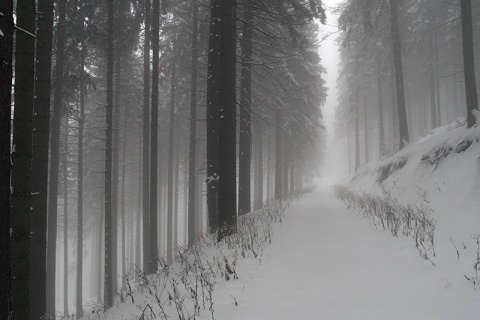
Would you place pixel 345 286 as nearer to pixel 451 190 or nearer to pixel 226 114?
pixel 226 114

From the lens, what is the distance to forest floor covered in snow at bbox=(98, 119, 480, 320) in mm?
3066

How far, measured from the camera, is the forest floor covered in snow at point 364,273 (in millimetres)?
3066

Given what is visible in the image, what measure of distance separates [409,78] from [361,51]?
7.10 m

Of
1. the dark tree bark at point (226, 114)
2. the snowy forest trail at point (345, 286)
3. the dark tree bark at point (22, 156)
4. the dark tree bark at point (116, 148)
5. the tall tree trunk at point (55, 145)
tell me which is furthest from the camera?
the dark tree bark at point (116, 148)

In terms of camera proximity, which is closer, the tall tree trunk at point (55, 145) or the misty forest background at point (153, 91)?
the misty forest background at point (153, 91)

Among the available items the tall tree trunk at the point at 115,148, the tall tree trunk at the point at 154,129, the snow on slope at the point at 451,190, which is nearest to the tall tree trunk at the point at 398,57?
the snow on slope at the point at 451,190

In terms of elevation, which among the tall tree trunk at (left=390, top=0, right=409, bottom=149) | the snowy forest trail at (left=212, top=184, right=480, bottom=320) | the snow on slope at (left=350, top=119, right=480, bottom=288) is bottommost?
the snowy forest trail at (left=212, top=184, right=480, bottom=320)

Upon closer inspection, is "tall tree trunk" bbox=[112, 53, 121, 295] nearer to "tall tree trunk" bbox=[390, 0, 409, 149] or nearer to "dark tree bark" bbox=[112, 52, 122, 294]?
"dark tree bark" bbox=[112, 52, 122, 294]

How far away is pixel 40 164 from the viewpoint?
21.0 ft

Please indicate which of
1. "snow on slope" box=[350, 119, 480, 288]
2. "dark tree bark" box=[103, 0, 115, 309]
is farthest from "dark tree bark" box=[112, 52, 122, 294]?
"snow on slope" box=[350, 119, 480, 288]

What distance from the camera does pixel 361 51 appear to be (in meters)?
24.9

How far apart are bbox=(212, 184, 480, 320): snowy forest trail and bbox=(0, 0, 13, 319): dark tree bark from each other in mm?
2007

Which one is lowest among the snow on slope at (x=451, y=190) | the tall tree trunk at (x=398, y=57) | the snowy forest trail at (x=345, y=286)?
the snowy forest trail at (x=345, y=286)

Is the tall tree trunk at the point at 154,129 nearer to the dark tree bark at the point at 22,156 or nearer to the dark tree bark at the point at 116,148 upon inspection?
the dark tree bark at the point at 116,148
